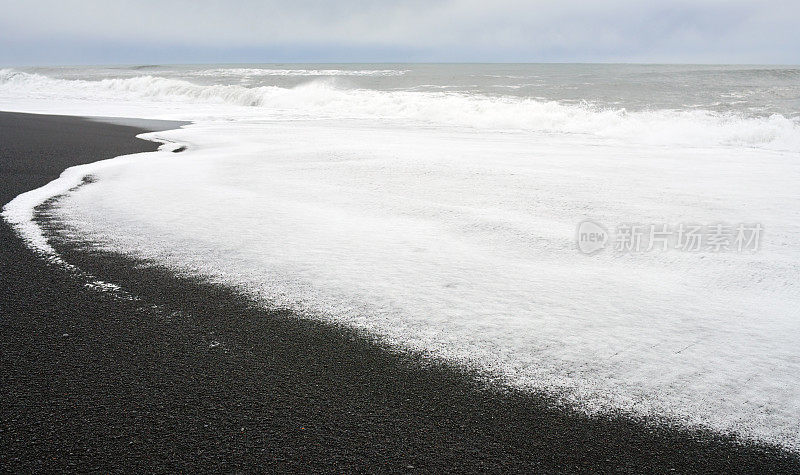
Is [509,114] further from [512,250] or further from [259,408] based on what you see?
[259,408]

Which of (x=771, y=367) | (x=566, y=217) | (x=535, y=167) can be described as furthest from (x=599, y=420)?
(x=535, y=167)

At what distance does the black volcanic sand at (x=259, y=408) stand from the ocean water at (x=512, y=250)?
0.53 feet

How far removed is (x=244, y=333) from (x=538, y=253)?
6.66ft

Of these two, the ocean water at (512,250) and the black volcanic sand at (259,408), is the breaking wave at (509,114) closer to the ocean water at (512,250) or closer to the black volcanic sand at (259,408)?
the ocean water at (512,250)

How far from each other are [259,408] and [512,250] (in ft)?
7.34

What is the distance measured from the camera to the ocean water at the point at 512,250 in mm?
2191

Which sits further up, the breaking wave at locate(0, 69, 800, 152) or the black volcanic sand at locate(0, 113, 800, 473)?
the breaking wave at locate(0, 69, 800, 152)

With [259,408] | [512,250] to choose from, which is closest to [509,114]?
[512,250]

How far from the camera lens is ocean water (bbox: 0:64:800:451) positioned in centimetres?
219

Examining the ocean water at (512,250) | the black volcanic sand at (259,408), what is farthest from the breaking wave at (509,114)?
the black volcanic sand at (259,408)

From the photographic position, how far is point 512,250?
3.66 m

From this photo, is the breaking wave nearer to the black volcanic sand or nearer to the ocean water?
the ocean water

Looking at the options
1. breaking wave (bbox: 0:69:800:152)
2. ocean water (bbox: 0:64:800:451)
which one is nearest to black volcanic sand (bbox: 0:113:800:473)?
ocean water (bbox: 0:64:800:451)

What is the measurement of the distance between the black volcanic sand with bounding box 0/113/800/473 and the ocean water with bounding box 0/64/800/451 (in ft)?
0.53
